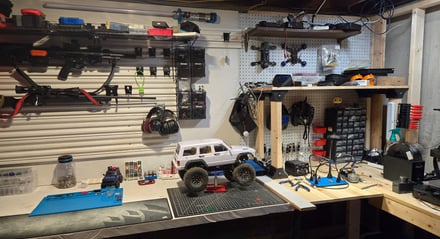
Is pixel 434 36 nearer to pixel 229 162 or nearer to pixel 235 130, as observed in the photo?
pixel 235 130

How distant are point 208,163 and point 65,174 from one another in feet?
3.39

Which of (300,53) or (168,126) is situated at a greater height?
(300,53)

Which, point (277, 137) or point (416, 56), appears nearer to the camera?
point (277, 137)

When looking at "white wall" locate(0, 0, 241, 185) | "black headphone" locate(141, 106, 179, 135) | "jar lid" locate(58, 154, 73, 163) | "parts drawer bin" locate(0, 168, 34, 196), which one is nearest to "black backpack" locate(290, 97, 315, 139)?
"white wall" locate(0, 0, 241, 185)

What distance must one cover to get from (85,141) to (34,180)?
404 millimetres

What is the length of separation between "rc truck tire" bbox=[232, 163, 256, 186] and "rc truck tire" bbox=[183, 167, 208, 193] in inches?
8.0

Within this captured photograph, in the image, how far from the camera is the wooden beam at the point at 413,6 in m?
2.12

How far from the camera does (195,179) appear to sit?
5.43 ft

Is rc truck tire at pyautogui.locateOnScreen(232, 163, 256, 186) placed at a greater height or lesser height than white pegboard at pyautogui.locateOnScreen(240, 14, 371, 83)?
lesser

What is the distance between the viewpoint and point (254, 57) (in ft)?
7.64

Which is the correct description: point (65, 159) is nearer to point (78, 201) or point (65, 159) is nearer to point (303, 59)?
point (78, 201)

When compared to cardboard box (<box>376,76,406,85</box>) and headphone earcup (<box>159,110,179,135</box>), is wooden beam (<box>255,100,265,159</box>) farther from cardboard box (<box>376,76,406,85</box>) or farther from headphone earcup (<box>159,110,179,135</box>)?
cardboard box (<box>376,76,406,85</box>)

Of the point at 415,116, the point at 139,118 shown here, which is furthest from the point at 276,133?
the point at 415,116

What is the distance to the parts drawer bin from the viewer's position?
1.79 metres
